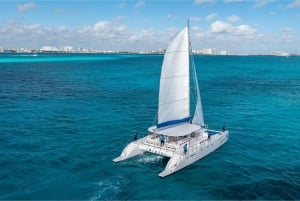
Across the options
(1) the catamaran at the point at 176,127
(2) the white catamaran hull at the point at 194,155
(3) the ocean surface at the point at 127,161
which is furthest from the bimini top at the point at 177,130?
(3) the ocean surface at the point at 127,161

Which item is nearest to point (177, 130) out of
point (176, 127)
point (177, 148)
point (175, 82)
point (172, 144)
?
point (176, 127)

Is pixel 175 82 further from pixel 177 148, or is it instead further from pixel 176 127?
pixel 177 148

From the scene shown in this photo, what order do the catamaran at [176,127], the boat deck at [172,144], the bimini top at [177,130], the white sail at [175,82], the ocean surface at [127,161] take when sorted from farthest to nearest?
the bimini top at [177,130]
the white sail at [175,82]
the catamaran at [176,127]
the boat deck at [172,144]
the ocean surface at [127,161]

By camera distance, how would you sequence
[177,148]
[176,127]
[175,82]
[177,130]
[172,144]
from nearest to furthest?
[177,148]
[172,144]
[175,82]
[177,130]
[176,127]

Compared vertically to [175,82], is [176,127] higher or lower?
lower

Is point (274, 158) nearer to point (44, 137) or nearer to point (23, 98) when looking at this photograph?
point (44, 137)

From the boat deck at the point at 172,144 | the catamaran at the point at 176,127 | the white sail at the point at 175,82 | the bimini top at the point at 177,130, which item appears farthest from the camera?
the bimini top at the point at 177,130

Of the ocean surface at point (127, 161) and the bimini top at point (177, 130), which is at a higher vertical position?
the bimini top at point (177, 130)

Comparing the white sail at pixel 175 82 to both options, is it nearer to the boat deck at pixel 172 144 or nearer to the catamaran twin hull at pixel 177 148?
the boat deck at pixel 172 144

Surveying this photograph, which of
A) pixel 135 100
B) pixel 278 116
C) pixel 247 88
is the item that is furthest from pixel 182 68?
pixel 247 88

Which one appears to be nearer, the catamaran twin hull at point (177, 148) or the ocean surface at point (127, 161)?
the ocean surface at point (127, 161)
